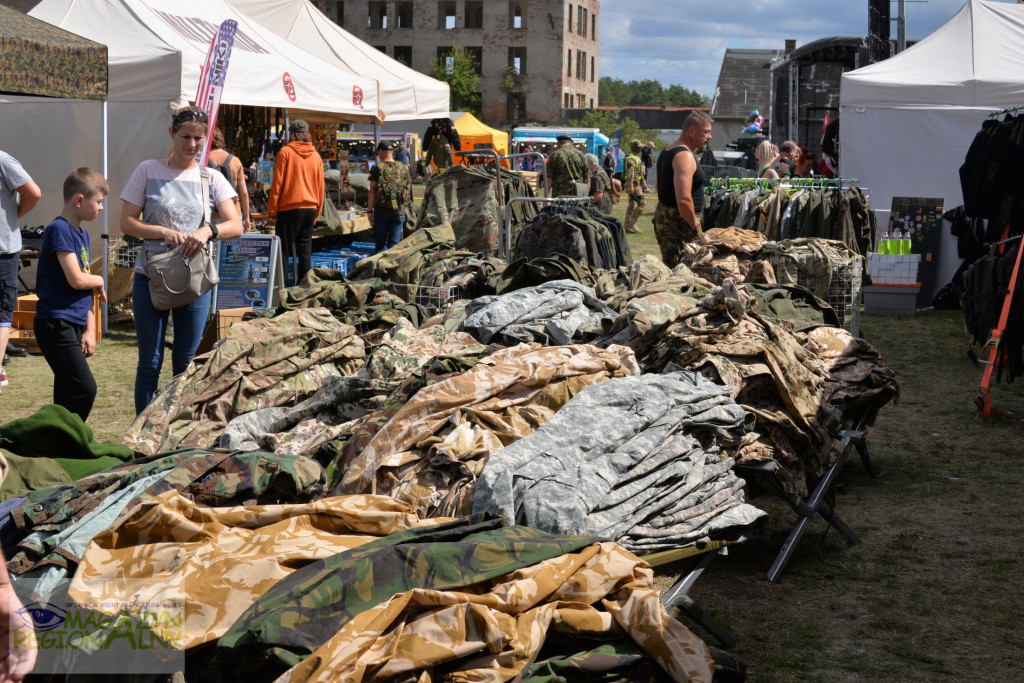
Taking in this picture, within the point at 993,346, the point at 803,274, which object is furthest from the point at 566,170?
the point at 993,346

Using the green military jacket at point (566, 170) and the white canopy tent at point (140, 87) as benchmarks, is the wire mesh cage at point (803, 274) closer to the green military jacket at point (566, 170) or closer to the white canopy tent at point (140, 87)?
the white canopy tent at point (140, 87)

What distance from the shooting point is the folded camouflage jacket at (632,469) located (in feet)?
10.3

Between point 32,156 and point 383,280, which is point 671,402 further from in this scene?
point 32,156

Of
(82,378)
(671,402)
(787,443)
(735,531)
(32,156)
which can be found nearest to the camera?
(735,531)

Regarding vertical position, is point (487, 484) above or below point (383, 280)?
below

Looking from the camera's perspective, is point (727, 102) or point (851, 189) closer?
point (851, 189)

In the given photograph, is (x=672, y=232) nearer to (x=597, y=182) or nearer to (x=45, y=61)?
(x=45, y=61)

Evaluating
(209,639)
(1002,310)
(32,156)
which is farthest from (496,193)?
(209,639)

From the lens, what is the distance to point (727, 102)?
170 feet

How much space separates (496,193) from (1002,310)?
4.94 meters

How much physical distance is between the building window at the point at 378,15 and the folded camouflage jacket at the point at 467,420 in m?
61.6

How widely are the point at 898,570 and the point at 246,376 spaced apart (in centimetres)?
344

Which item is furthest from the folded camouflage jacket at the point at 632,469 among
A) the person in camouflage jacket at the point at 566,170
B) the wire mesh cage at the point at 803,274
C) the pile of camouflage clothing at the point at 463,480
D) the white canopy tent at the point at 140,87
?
the person in camouflage jacket at the point at 566,170

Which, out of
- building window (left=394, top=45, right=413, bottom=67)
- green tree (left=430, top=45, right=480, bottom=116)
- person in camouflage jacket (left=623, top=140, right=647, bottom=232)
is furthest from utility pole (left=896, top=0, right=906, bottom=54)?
building window (left=394, top=45, right=413, bottom=67)
